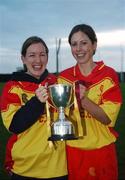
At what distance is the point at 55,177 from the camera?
2.93 meters

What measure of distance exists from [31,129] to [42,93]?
0.27 meters

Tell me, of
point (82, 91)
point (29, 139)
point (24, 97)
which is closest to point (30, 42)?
point (24, 97)

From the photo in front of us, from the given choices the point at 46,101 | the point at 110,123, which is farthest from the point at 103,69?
the point at 46,101

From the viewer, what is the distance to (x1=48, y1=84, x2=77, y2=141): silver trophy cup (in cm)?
279

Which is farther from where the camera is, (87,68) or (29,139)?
(87,68)

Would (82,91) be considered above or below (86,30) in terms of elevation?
below

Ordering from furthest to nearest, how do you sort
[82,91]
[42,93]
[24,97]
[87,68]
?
[87,68]
[24,97]
[82,91]
[42,93]

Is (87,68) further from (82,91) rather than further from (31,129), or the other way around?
(31,129)

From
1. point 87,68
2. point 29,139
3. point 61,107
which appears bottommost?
point 29,139

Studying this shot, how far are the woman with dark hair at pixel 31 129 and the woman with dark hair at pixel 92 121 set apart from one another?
16cm

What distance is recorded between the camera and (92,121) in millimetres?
3062

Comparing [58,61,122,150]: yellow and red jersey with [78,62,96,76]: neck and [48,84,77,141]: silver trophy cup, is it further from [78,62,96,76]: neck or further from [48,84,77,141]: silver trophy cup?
[48,84,77,141]: silver trophy cup

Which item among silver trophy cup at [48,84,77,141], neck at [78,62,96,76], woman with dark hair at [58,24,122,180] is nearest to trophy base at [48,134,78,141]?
silver trophy cup at [48,84,77,141]

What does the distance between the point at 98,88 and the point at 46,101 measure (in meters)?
0.43
